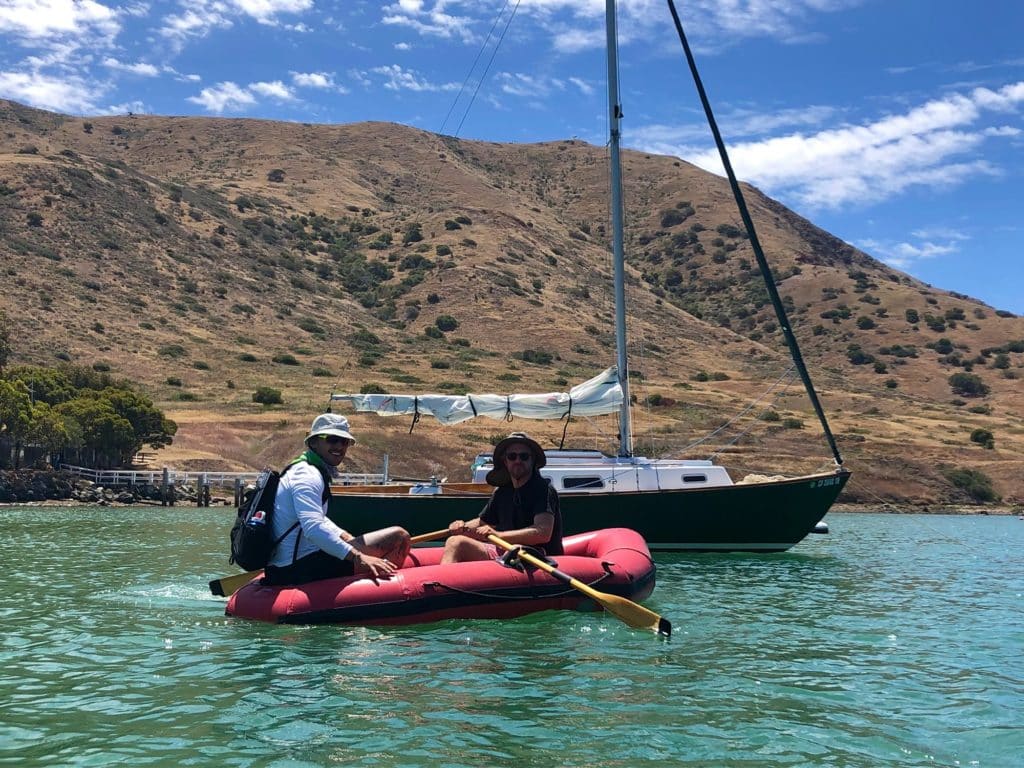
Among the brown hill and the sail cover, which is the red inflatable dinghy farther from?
the brown hill

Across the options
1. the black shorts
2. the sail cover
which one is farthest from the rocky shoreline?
the black shorts

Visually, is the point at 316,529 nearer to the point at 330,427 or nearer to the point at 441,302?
the point at 330,427

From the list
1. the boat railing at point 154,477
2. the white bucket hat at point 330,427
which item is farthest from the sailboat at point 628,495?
the boat railing at point 154,477

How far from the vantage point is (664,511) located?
70.3 feet

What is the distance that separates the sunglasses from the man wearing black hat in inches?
81.9

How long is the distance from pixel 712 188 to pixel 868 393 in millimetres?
64350

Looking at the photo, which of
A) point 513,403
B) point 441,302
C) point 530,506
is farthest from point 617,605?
point 441,302

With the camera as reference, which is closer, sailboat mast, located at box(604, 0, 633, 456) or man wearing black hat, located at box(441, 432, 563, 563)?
man wearing black hat, located at box(441, 432, 563, 563)

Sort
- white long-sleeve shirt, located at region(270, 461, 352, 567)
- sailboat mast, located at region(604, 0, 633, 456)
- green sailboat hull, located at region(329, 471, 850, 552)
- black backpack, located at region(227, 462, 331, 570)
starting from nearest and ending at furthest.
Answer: white long-sleeve shirt, located at region(270, 461, 352, 567) → black backpack, located at region(227, 462, 331, 570) → green sailboat hull, located at region(329, 471, 850, 552) → sailboat mast, located at region(604, 0, 633, 456)

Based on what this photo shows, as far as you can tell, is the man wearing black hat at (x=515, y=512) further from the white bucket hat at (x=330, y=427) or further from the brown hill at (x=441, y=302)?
the brown hill at (x=441, y=302)

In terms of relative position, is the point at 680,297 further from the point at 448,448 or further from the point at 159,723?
the point at 159,723

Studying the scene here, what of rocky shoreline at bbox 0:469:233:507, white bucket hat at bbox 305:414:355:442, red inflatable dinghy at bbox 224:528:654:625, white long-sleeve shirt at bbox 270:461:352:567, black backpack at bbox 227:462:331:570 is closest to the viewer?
white long-sleeve shirt at bbox 270:461:352:567

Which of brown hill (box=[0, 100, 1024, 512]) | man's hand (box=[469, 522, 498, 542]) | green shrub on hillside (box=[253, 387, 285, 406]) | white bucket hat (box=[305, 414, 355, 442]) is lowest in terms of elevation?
man's hand (box=[469, 522, 498, 542])

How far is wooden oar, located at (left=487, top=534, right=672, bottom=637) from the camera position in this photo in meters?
10.5
